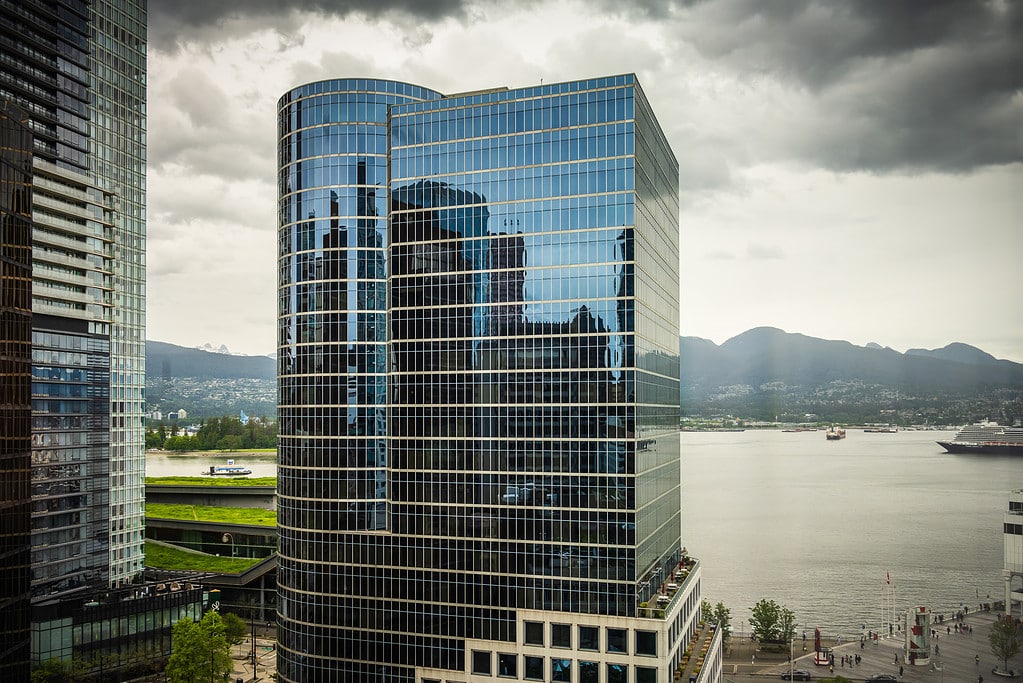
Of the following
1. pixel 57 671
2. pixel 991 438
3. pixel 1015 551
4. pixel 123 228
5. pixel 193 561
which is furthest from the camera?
pixel 193 561

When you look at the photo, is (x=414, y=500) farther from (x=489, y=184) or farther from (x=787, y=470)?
(x=787, y=470)

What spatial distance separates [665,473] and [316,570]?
26.3m

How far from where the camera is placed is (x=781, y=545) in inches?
4835

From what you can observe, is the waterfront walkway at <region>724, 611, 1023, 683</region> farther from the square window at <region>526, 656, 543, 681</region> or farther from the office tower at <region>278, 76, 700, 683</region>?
the square window at <region>526, 656, 543, 681</region>

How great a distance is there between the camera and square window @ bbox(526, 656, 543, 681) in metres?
51.7

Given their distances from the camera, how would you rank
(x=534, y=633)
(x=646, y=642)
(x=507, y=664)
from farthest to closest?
(x=507, y=664)
(x=534, y=633)
(x=646, y=642)

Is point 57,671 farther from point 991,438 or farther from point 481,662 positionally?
point 991,438

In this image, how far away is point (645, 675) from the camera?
164 ft

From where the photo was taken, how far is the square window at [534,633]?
52094mm

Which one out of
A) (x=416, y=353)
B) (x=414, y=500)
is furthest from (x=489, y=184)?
(x=414, y=500)

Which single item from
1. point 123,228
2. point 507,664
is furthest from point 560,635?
point 123,228

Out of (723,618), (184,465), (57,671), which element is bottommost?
(723,618)

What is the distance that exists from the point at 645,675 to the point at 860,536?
87791 mm

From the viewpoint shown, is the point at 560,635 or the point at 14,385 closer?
the point at 14,385
